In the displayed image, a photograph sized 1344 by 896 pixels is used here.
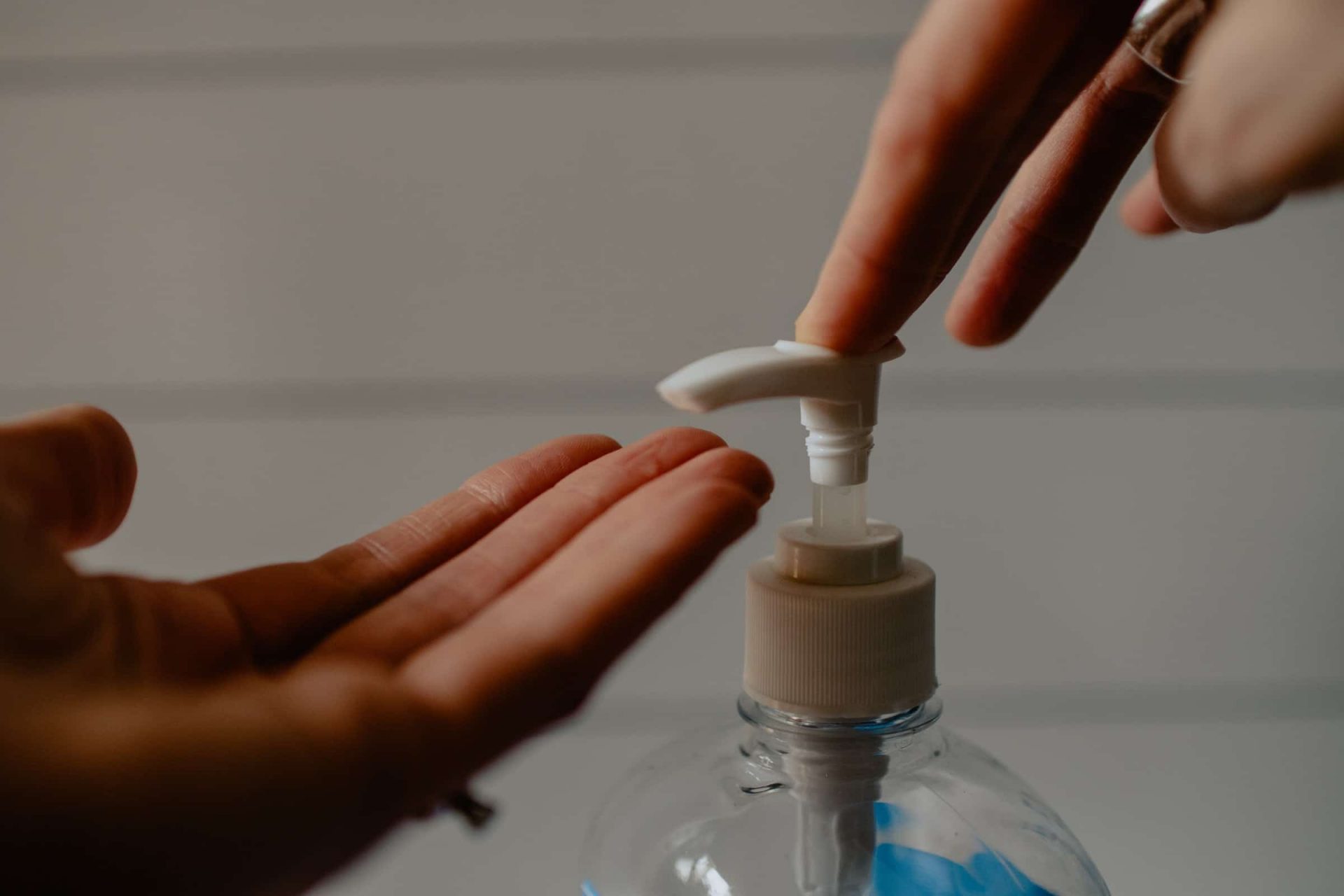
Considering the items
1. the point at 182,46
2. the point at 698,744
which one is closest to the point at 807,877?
the point at 698,744

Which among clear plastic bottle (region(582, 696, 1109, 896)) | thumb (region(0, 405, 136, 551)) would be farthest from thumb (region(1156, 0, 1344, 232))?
thumb (region(0, 405, 136, 551))

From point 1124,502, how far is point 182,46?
0.41m

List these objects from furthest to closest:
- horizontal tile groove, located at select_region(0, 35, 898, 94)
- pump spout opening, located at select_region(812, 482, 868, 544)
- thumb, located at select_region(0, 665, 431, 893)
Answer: horizontal tile groove, located at select_region(0, 35, 898, 94), pump spout opening, located at select_region(812, 482, 868, 544), thumb, located at select_region(0, 665, 431, 893)

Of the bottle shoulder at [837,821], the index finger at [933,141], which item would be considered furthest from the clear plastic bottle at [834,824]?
the index finger at [933,141]

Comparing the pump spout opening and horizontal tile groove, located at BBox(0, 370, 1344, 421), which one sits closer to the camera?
the pump spout opening

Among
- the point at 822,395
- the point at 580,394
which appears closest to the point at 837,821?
the point at 822,395

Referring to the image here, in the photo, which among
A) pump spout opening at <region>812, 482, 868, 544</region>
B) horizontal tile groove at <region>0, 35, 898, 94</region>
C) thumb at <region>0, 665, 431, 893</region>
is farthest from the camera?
horizontal tile groove at <region>0, 35, 898, 94</region>

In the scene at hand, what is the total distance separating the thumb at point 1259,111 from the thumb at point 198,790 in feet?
0.61

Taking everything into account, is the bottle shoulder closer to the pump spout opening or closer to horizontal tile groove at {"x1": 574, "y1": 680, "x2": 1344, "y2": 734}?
the pump spout opening

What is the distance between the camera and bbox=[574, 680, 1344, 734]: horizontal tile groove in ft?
1.53

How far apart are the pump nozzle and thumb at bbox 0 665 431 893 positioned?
8cm

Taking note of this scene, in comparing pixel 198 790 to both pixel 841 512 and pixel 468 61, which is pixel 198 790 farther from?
pixel 468 61

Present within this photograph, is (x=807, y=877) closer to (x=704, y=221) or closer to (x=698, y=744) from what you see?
(x=698, y=744)

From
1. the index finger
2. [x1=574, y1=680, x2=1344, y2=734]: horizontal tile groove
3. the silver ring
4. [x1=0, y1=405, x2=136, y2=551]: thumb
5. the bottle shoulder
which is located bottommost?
[x1=574, y1=680, x2=1344, y2=734]: horizontal tile groove
